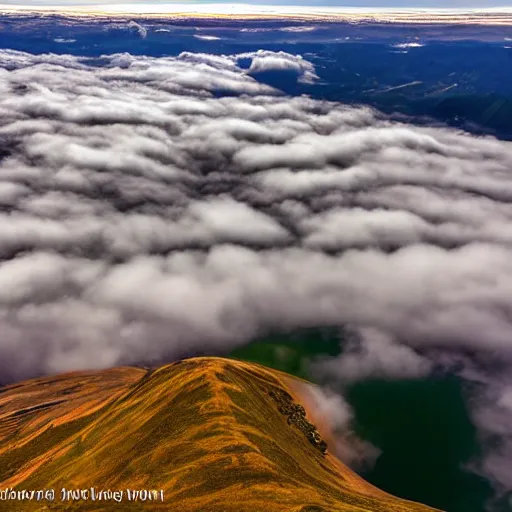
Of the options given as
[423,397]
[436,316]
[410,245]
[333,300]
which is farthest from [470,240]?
[423,397]

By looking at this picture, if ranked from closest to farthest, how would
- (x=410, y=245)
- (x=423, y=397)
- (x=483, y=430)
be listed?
1. (x=483, y=430)
2. (x=423, y=397)
3. (x=410, y=245)

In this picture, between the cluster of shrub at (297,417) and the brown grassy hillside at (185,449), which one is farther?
the cluster of shrub at (297,417)

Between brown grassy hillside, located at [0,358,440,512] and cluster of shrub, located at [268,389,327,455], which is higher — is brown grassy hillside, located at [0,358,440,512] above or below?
above

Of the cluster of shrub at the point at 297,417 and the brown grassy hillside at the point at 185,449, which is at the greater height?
the brown grassy hillside at the point at 185,449

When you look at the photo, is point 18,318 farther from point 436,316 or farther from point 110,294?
point 436,316

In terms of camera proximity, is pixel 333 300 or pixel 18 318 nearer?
pixel 18 318

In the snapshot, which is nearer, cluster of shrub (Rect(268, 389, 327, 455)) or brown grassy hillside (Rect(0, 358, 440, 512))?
brown grassy hillside (Rect(0, 358, 440, 512))

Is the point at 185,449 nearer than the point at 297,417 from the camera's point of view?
Yes

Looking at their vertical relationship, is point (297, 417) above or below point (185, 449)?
below
